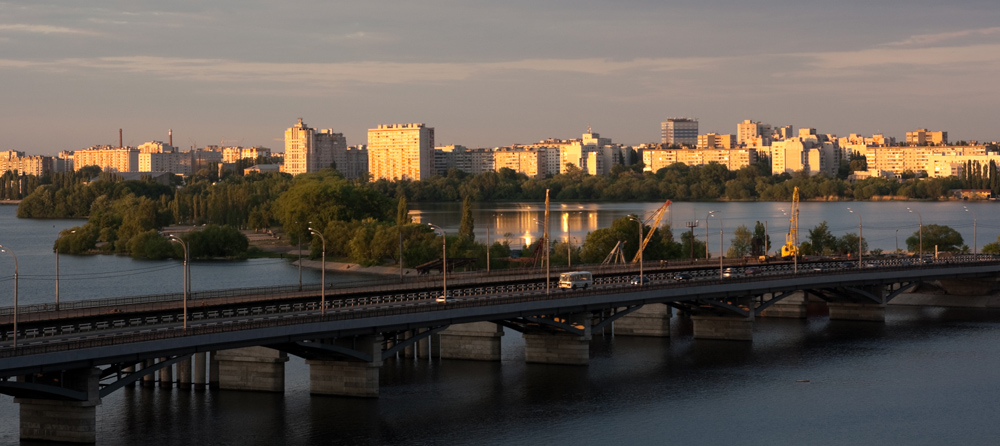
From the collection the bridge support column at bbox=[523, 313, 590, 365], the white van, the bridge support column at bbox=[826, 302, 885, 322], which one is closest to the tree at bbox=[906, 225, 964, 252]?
the bridge support column at bbox=[826, 302, 885, 322]

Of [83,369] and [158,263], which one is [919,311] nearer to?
[83,369]

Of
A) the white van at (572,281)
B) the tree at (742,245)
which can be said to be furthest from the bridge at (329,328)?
the tree at (742,245)

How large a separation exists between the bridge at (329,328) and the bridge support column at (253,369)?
54 mm

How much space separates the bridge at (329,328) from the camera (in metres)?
38.7

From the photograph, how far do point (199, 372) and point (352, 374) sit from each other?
7.45 metres

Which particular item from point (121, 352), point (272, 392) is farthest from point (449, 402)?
point (121, 352)

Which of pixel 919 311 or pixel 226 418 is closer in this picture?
pixel 226 418

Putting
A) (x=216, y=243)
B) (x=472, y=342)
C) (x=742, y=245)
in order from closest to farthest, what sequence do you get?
(x=472, y=342), (x=742, y=245), (x=216, y=243)

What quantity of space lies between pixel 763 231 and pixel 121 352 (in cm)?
8630

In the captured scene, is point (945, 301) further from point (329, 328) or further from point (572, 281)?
point (329, 328)

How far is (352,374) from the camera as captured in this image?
4878cm

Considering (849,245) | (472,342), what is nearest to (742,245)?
(849,245)

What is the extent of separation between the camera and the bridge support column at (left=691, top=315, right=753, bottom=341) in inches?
2712

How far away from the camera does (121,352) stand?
126 ft
